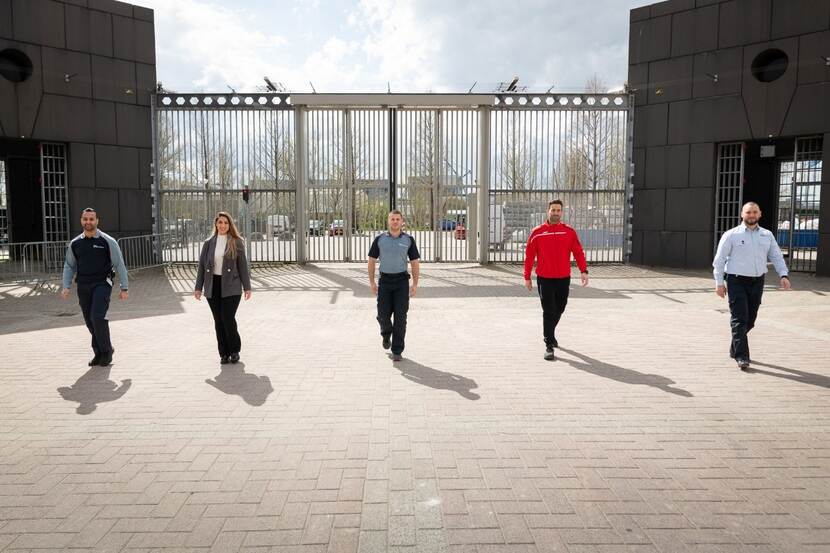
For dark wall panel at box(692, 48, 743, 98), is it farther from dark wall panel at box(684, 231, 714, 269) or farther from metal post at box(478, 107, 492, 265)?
metal post at box(478, 107, 492, 265)

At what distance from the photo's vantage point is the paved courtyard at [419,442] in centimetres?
344

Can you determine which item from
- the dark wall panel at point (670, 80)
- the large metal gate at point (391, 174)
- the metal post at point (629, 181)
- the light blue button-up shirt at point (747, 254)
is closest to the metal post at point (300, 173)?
the large metal gate at point (391, 174)

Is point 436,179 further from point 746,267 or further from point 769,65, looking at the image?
point 746,267

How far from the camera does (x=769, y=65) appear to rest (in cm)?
1706

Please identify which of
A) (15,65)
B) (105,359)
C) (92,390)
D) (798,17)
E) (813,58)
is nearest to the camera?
(92,390)

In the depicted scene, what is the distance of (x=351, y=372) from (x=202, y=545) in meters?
3.62

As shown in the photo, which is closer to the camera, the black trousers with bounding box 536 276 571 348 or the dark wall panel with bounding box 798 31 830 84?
the black trousers with bounding box 536 276 571 348

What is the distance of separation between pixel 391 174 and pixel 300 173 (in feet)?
9.00

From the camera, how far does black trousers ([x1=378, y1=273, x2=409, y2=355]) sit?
7492 mm

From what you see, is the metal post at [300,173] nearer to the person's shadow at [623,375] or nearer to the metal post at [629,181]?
the metal post at [629,181]

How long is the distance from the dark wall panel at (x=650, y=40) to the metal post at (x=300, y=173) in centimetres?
998

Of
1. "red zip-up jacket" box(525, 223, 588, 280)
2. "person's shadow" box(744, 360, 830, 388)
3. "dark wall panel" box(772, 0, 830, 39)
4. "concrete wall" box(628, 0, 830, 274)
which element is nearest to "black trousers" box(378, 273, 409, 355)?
"red zip-up jacket" box(525, 223, 588, 280)

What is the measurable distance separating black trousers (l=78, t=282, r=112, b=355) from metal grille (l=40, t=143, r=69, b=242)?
39.5 feet

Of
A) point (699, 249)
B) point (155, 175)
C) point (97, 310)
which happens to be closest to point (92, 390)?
point (97, 310)
